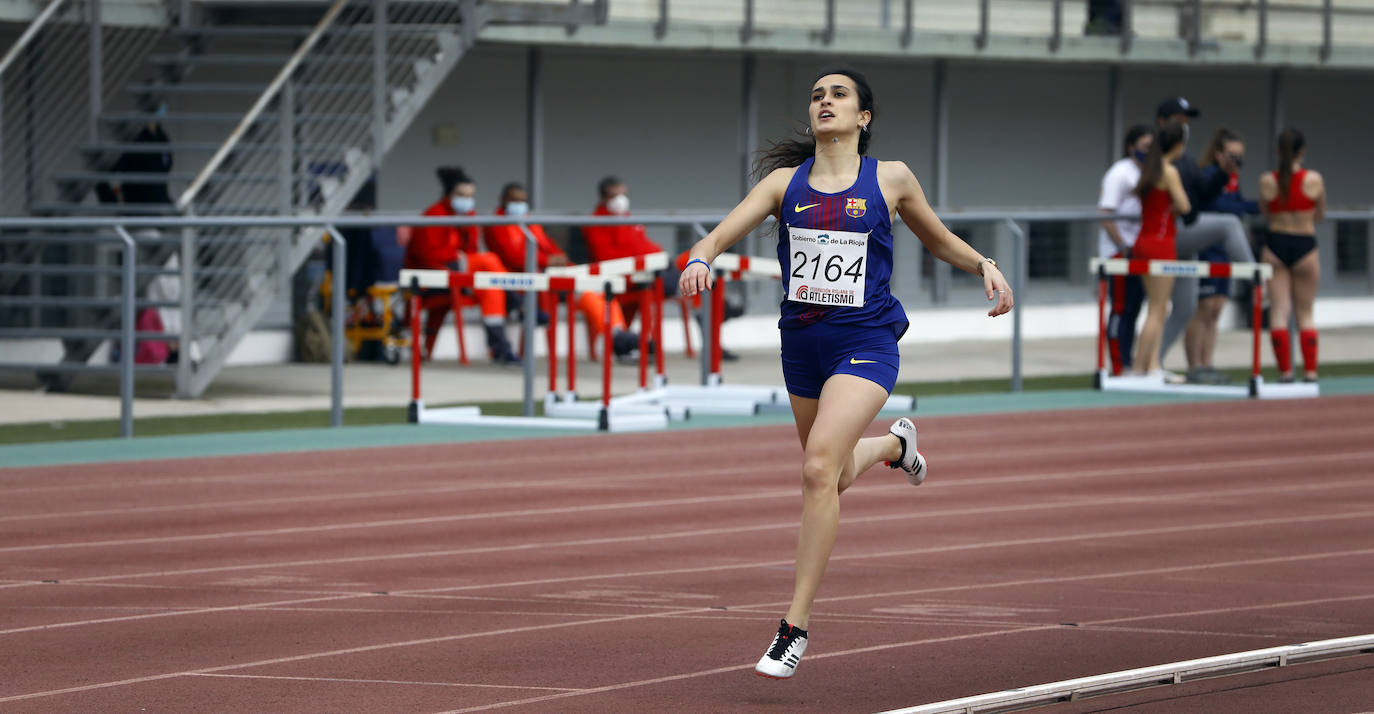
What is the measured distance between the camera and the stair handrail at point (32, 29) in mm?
18122

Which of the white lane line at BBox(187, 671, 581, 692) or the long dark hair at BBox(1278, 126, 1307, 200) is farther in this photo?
the long dark hair at BBox(1278, 126, 1307, 200)

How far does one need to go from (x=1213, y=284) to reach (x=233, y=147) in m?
8.30

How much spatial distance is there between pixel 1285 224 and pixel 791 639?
12008mm

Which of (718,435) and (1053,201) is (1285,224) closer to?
(718,435)

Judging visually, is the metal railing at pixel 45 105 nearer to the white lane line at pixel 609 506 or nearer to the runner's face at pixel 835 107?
the white lane line at pixel 609 506

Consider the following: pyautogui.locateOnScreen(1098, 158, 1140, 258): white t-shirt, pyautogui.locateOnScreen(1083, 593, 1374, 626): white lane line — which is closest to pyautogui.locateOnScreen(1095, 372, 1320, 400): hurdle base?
pyautogui.locateOnScreen(1098, 158, 1140, 258): white t-shirt

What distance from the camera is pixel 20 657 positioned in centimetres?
712

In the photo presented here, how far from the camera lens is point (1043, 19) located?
27.4 m

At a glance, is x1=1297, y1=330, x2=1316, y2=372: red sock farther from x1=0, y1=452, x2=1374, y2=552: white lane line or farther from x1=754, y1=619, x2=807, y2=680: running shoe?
x1=754, y1=619, x2=807, y2=680: running shoe

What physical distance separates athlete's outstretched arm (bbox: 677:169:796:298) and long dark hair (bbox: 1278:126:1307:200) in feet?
35.1

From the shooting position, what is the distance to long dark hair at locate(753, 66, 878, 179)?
23.7 feet

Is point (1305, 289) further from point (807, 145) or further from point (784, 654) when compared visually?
point (784, 654)

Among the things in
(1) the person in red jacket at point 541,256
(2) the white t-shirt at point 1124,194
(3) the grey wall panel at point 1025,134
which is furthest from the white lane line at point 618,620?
(3) the grey wall panel at point 1025,134

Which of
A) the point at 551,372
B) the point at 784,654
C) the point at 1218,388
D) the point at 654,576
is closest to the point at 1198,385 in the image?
the point at 1218,388
